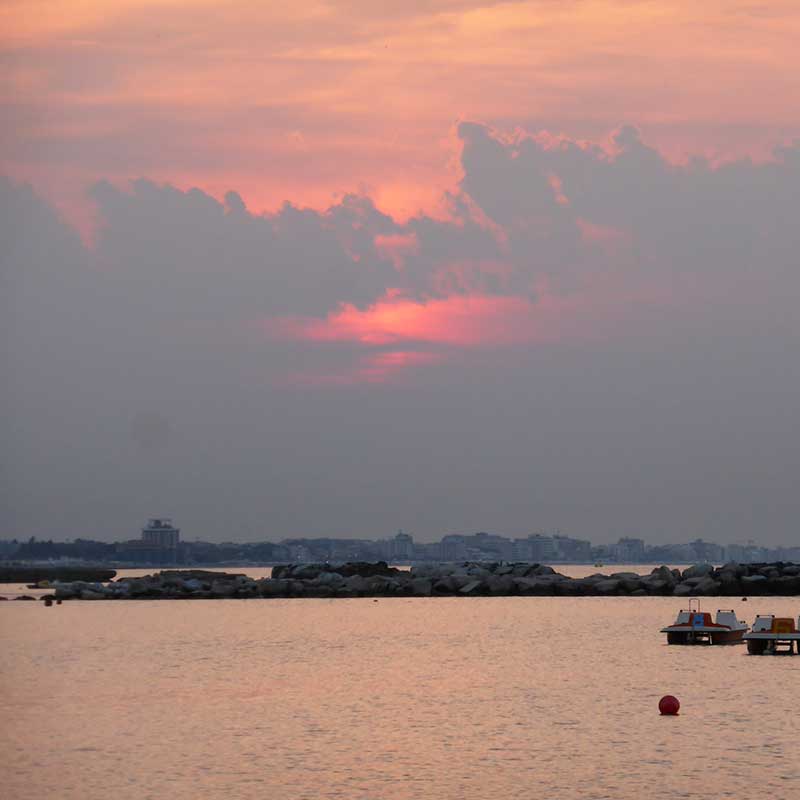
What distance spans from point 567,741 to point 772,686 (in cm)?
1895

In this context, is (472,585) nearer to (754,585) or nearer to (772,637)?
(754,585)

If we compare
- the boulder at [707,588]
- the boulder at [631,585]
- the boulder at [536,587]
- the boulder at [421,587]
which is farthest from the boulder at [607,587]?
the boulder at [421,587]

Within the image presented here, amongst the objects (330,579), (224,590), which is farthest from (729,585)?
(224,590)

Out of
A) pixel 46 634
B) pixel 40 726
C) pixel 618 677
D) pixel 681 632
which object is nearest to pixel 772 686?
pixel 618 677

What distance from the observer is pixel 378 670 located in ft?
249

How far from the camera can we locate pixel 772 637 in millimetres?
79312

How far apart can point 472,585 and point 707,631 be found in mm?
79576

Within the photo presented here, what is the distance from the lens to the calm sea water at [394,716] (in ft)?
133

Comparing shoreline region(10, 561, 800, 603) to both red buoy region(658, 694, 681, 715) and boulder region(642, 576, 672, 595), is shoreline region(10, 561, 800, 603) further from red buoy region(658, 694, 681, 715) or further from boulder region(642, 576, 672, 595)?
red buoy region(658, 694, 681, 715)

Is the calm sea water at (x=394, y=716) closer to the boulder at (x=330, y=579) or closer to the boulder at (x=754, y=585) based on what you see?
the boulder at (x=754, y=585)

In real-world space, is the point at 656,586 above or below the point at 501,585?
above

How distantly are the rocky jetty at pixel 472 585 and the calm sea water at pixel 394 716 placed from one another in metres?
51.8

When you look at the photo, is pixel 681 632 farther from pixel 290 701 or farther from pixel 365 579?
pixel 365 579

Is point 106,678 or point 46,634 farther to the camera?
point 46,634
